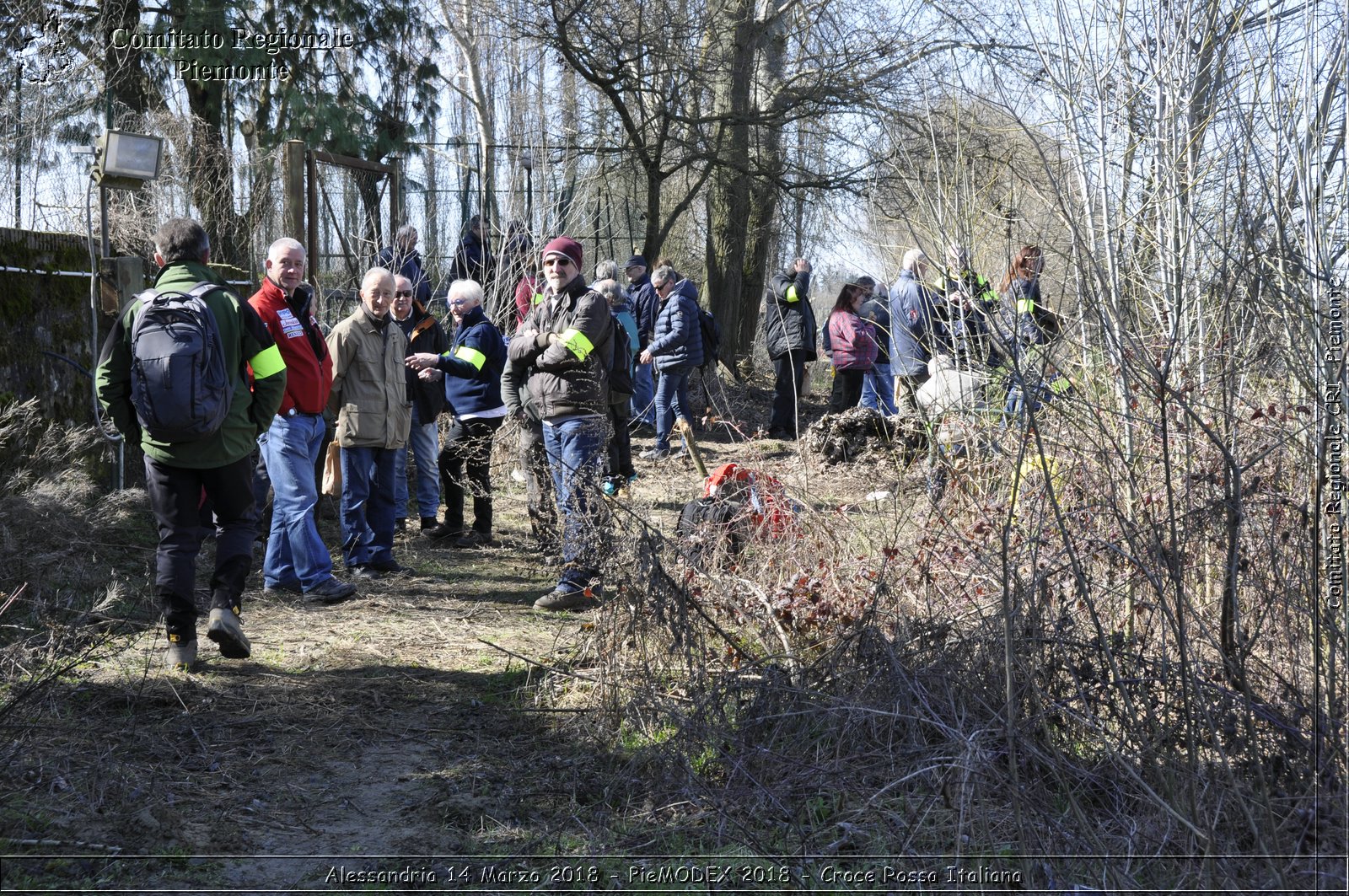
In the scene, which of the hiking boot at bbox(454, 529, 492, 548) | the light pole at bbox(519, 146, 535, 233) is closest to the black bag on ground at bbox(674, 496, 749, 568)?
the hiking boot at bbox(454, 529, 492, 548)

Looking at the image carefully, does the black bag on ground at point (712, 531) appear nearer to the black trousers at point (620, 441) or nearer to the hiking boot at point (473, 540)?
the black trousers at point (620, 441)

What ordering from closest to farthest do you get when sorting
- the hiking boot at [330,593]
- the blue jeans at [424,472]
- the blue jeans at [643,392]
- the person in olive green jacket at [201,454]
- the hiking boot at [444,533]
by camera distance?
1. the person in olive green jacket at [201,454]
2. the hiking boot at [330,593]
3. the blue jeans at [424,472]
4. the hiking boot at [444,533]
5. the blue jeans at [643,392]

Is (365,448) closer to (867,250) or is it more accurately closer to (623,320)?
(623,320)

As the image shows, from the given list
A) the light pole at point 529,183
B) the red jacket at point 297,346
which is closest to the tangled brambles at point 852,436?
the light pole at point 529,183

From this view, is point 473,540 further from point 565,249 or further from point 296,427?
point 565,249

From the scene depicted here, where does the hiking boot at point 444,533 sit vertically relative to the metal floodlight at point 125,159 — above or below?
below

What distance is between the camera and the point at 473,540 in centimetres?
798

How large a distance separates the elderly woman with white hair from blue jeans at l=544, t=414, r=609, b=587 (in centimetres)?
124

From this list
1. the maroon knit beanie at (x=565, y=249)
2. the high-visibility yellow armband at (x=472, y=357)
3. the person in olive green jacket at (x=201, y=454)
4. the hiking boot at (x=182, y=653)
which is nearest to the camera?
the person in olive green jacket at (x=201, y=454)

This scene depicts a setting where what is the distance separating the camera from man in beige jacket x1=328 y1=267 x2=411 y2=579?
664cm

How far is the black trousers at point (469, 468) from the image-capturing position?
7.73 m

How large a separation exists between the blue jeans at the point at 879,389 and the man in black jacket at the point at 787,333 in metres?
0.82

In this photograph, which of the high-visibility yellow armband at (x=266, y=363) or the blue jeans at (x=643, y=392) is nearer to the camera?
the high-visibility yellow armband at (x=266, y=363)

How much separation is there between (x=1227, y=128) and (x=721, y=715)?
296cm
